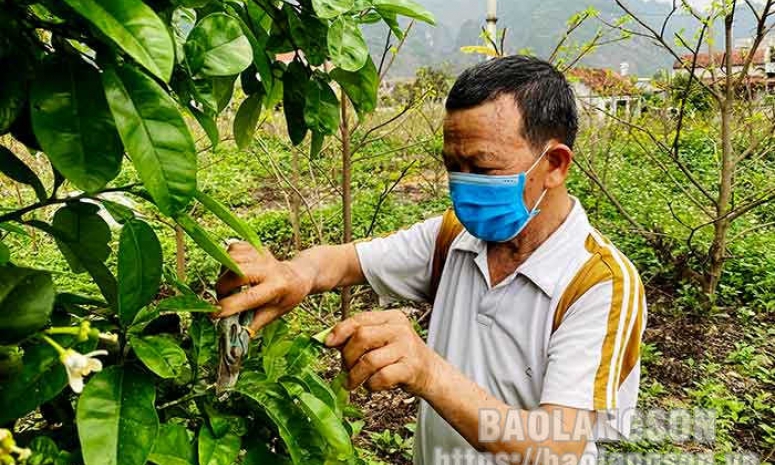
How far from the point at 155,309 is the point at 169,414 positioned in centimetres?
13

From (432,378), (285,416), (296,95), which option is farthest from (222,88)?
(432,378)

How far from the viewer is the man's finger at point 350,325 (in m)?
1.00

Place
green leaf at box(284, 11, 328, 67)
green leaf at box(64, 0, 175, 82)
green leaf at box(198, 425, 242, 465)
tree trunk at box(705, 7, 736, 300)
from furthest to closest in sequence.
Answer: tree trunk at box(705, 7, 736, 300) < green leaf at box(284, 11, 328, 67) < green leaf at box(198, 425, 242, 465) < green leaf at box(64, 0, 175, 82)

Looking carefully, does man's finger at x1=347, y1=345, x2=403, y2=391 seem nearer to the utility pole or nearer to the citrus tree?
the citrus tree

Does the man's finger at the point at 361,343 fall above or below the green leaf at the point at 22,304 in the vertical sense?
below

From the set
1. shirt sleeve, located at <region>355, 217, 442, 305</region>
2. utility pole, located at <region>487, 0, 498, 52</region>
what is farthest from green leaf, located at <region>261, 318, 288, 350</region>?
utility pole, located at <region>487, 0, 498, 52</region>

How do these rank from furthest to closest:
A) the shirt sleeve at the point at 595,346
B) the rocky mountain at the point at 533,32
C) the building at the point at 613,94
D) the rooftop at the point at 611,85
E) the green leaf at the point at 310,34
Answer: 1. the rooftop at the point at 611,85
2. the building at the point at 613,94
3. the rocky mountain at the point at 533,32
4. the shirt sleeve at the point at 595,346
5. the green leaf at the point at 310,34

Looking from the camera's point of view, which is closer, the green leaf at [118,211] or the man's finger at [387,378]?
the green leaf at [118,211]

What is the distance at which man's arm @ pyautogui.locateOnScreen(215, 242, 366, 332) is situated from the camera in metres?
0.97

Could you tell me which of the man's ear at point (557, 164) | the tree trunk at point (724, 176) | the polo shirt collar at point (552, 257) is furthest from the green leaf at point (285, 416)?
the tree trunk at point (724, 176)

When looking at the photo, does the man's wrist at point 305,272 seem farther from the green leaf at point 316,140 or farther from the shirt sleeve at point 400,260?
the green leaf at point 316,140

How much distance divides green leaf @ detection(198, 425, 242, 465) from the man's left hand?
0.87 feet

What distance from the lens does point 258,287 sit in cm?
106

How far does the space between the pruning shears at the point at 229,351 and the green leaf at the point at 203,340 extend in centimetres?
1
